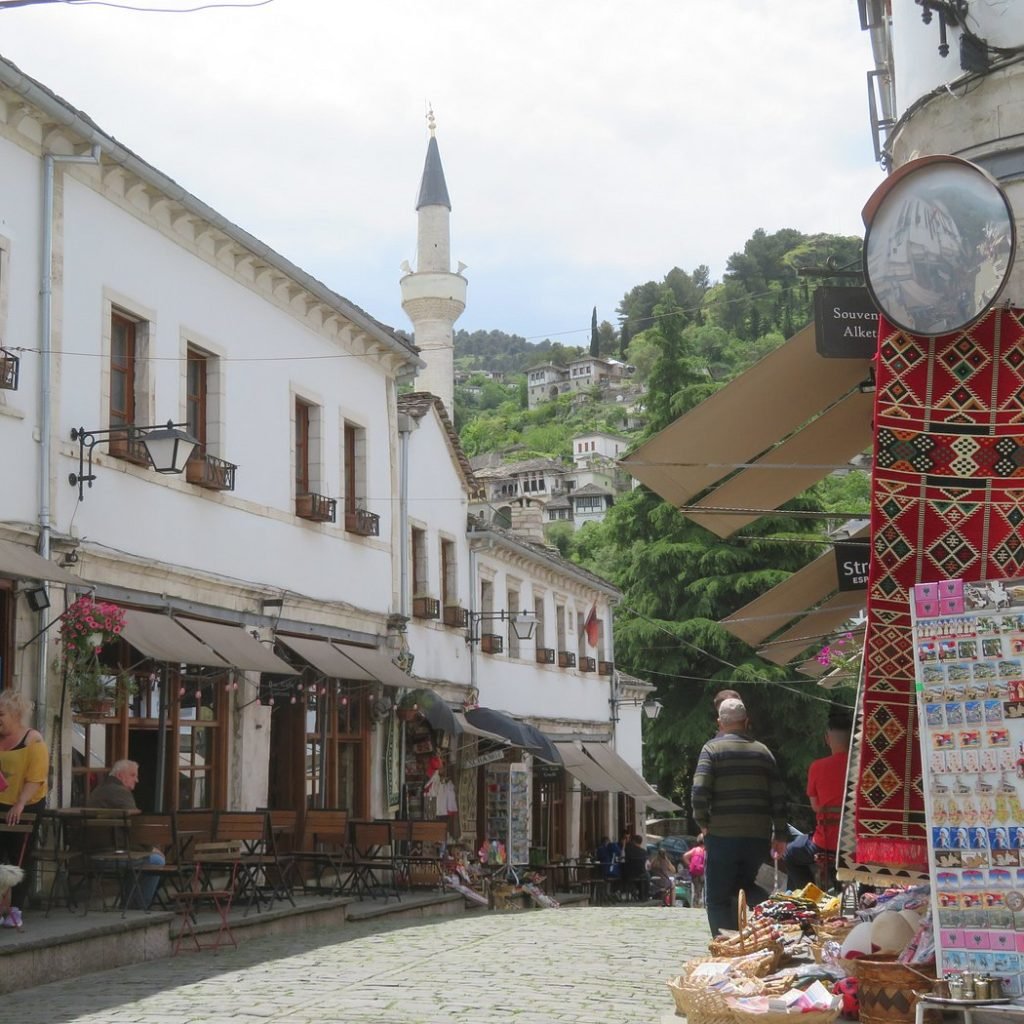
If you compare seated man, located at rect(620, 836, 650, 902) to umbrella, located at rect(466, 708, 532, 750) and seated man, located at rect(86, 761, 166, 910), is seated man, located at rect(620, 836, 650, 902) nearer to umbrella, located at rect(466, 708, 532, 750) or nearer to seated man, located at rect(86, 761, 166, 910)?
umbrella, located at rect(466, 708, 532, 750)

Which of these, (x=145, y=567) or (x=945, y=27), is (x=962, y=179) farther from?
(x=145, y=567)

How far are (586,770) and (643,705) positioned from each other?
330 inches

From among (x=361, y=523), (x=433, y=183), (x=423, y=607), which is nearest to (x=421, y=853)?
(x=361, y=523)

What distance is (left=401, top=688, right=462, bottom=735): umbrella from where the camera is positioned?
848 inches

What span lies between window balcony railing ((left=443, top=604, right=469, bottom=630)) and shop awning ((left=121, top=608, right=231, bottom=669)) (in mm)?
10077

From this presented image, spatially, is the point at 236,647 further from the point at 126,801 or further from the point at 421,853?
the point at 421,853

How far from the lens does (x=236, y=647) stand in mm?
16031

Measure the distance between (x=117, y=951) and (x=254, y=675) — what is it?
6807mm

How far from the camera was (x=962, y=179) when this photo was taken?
7.00 meters

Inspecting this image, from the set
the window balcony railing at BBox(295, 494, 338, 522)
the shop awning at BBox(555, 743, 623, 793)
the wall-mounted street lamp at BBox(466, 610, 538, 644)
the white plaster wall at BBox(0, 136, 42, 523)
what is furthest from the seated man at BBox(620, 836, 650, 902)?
the white plaster wall at BBox(0, 136, 42, 523)

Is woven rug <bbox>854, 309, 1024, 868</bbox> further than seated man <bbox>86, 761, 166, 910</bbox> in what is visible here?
No

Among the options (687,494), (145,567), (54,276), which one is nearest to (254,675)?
(145,567)

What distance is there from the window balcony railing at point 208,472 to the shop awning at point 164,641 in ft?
5.39

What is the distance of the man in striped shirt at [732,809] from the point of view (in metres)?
9.38
